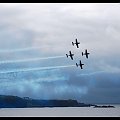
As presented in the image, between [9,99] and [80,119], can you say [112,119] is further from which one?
[9,99]

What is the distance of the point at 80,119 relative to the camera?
11.0 feet

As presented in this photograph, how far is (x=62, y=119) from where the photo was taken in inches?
133

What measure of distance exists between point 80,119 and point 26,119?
598mm

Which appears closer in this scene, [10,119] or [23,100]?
[10,119]
